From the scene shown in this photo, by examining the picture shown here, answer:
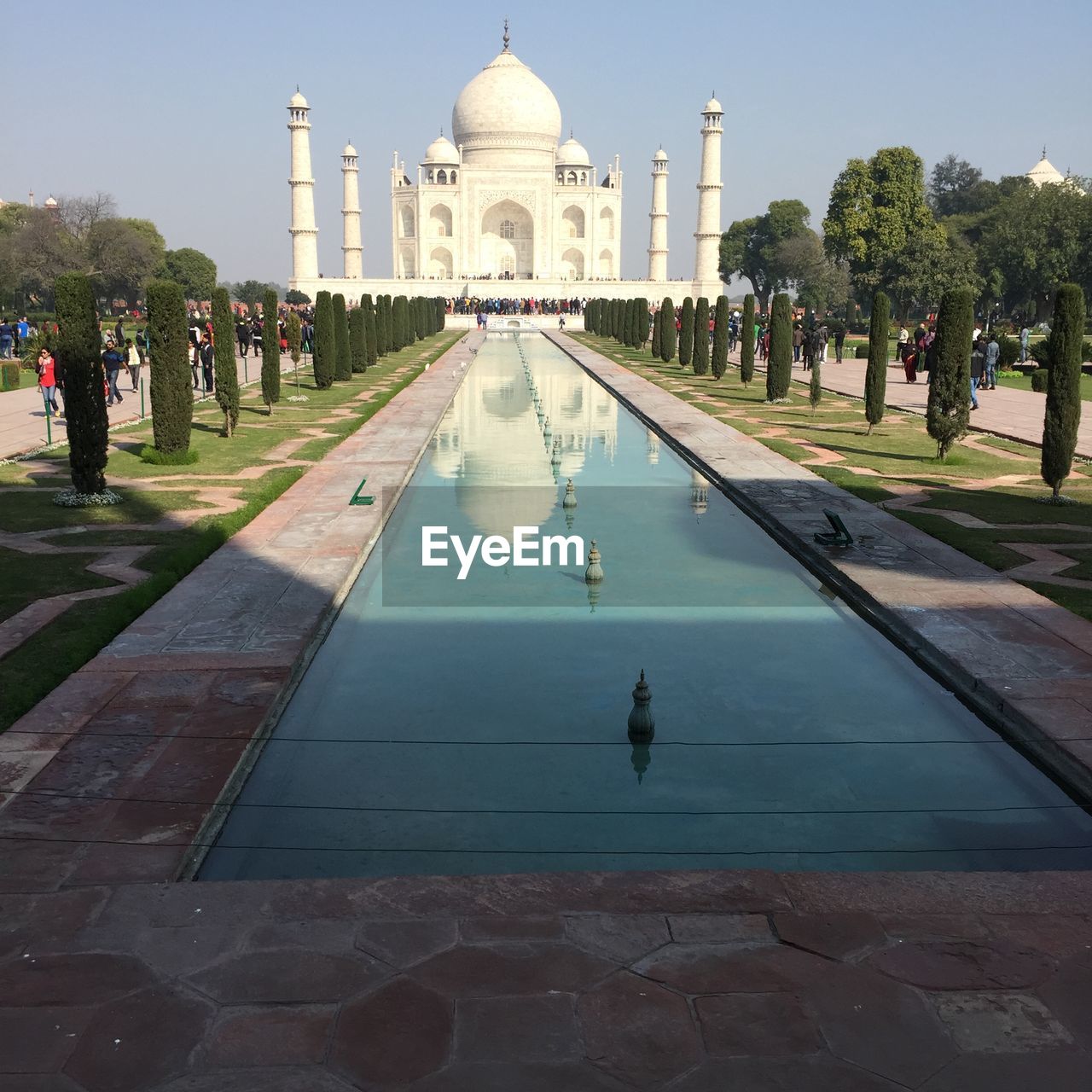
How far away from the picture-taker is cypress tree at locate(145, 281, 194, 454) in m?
9.98

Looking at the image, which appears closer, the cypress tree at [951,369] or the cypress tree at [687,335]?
the cypress tree at [951,369]

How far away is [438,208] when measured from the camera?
5741cm

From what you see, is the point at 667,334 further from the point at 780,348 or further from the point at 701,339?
the point at 780,348

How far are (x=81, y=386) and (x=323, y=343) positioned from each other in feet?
31.1

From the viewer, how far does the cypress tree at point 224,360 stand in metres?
11.9

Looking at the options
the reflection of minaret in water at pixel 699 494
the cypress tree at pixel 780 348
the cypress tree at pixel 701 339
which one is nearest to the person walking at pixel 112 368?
the reflection of minaret in water at pixel 699 494

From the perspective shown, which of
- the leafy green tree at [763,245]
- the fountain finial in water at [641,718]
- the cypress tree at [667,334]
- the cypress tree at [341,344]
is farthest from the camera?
the leafy green tree at [763,245]

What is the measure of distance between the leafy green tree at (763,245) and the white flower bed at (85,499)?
193 feet

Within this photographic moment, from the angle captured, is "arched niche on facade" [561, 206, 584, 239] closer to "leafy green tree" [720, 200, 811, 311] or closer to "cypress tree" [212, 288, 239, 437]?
"leafy green tree" [720, 200, 811, 311]

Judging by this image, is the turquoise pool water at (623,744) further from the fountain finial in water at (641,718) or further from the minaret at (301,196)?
the minaret at (301,196)

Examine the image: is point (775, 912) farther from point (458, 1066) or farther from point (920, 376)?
point (920, 376)

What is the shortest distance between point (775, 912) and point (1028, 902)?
69 centimetres

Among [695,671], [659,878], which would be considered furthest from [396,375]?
[659,878]
